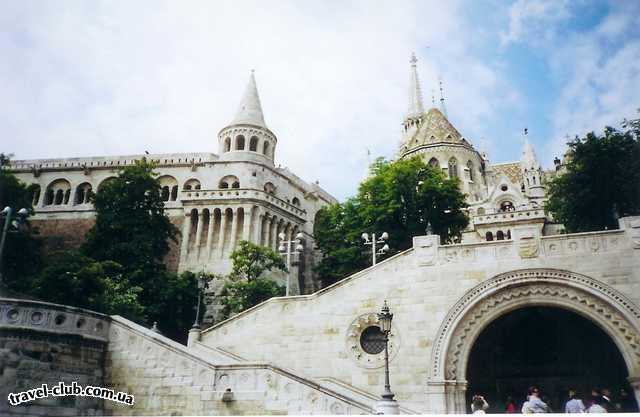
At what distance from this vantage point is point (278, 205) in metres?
33.3

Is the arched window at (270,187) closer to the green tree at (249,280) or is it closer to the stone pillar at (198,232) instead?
the stone pillar at (198,232)

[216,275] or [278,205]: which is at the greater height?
[278,205]

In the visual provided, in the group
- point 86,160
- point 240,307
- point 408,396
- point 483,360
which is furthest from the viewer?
point 86,160

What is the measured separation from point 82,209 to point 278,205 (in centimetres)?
1423

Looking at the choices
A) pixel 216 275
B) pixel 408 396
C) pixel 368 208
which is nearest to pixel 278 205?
pixel 216 275

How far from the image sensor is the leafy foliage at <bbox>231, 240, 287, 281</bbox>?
27.0 m

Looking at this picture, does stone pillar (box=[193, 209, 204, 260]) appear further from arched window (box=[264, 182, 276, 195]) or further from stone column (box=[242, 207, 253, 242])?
arched window (box=[264, 182, 276, 195])

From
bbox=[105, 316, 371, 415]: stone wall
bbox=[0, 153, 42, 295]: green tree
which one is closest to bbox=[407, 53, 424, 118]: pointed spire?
bbox=[0, 153, 42, 295]: green tree

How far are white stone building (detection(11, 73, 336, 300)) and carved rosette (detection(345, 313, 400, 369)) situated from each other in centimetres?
1484

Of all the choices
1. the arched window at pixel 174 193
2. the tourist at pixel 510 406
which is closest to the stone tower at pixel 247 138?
the arched window at pixel 174 193

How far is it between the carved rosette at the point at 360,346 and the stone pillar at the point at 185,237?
18.1 m

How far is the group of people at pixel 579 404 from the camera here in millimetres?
9977

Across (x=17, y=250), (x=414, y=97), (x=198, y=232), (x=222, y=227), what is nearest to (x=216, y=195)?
(x=222, y=227)

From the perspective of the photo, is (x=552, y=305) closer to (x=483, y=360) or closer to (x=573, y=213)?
(x=483, y=360)
